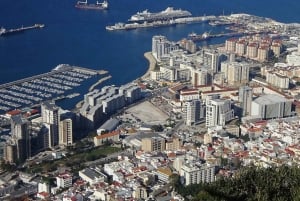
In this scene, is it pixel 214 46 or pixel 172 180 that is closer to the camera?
pixel 172 180

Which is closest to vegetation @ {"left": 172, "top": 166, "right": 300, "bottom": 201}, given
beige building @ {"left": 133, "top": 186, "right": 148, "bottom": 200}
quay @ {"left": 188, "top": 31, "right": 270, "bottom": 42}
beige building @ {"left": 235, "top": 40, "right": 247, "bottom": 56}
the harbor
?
beige building @ {"left": 133, "top": 186, "right": 148, "bottom": 200}

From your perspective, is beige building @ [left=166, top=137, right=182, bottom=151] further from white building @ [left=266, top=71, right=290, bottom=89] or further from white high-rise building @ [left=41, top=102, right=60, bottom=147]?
white building @ [left=266, top=71, right=290, bottom=89]

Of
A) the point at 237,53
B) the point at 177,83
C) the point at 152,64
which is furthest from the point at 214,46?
the point at 177,83

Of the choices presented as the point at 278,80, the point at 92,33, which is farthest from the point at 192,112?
the point at 92,33

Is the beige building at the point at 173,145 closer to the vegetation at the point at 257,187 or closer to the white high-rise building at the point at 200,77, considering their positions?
the white high-rise building at the point at 200,77

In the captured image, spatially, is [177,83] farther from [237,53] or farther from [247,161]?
[247,161]

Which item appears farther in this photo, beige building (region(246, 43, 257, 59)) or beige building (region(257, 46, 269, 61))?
beige building (region(246, 43, 257, 59))

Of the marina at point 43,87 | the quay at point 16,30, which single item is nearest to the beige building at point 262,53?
the marina at point 43,87
